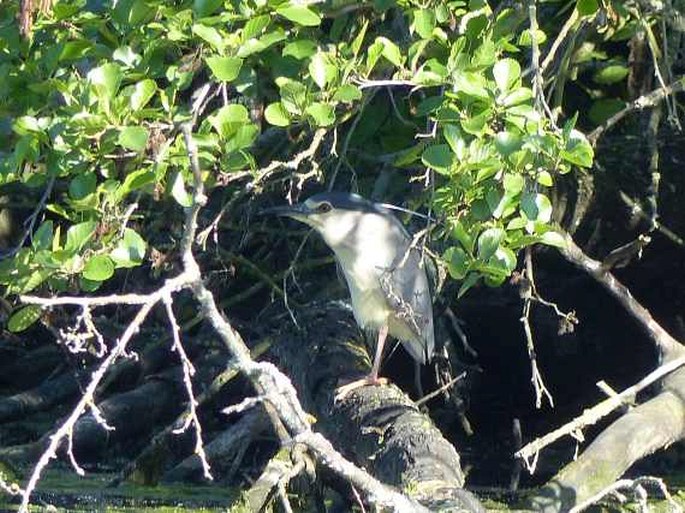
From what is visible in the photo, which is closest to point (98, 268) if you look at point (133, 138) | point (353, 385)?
point (133, 138)

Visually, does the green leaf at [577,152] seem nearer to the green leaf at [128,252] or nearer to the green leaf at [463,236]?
the green leaf at [463,236]

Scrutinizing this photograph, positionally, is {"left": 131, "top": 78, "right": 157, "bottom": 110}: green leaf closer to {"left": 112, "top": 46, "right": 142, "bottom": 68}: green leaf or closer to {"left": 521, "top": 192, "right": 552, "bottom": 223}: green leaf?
{"left": 112, "top": 46, "right": 142, "bottom": 68}: green leaf

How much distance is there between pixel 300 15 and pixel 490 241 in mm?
728

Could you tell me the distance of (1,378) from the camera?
653 cm

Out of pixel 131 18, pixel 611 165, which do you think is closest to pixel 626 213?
pixel 611 165

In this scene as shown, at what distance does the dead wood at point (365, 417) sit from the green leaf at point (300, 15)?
1130mm

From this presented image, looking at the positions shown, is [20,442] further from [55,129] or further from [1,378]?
[55,129]

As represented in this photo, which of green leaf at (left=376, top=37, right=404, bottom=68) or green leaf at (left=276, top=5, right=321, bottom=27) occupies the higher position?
green leaf at (left=276, top=5, right=321, bottom=27)

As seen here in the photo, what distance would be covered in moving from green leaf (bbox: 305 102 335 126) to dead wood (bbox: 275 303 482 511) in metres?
0.89

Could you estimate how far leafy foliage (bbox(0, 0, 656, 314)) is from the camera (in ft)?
11.2

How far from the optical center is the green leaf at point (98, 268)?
11.1 feet

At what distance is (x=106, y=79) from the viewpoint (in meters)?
3.40

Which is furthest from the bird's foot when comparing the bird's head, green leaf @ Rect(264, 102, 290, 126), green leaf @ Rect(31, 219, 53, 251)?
green leaf @ Rect(31, 219, 53, 251)

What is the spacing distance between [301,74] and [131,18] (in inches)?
20.1
